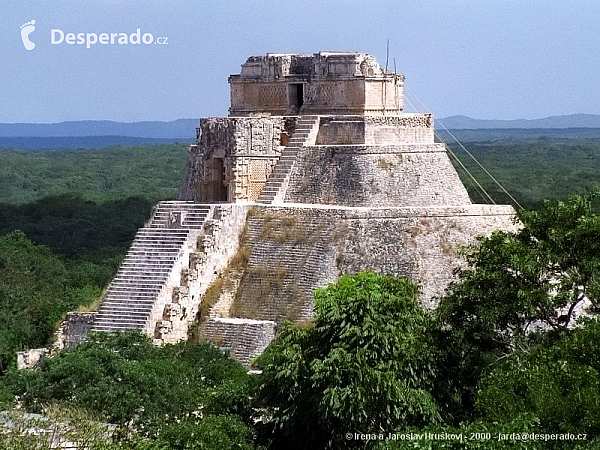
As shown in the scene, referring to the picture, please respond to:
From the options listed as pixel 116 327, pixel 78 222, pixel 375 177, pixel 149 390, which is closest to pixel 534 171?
pixel 78 222

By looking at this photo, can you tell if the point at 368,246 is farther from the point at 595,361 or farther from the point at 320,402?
the point at 595,361

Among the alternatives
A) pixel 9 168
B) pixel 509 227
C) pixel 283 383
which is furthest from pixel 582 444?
pixel 9 168

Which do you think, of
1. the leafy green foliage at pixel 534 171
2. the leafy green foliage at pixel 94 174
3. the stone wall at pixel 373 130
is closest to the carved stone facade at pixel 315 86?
the stone wall at pixel 373 130

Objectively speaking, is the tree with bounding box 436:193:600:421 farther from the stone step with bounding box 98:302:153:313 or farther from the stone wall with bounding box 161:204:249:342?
the stone step with bounding box 98:302:153:313

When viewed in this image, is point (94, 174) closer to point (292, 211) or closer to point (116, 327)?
point (292, 211)

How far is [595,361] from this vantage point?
61.0ft

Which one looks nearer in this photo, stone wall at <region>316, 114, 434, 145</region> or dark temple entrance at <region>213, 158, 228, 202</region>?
stone wall at <region>316, 114, 434, 145</region>

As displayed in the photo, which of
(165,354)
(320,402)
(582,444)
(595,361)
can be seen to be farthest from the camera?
(165,354)

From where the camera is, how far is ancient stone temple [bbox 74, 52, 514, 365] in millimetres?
26672

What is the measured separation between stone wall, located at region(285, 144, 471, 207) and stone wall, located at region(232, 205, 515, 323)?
756mm

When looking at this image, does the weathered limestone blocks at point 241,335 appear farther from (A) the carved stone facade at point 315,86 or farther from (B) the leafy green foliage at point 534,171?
(B) the leafy green foliage at point 534,171

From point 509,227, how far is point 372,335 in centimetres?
798

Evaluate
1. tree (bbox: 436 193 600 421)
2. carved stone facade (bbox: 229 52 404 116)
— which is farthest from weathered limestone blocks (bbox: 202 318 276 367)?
carved stone facade (bbox: 229 52 404 116)

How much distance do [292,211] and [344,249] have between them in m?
1.58
